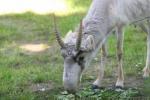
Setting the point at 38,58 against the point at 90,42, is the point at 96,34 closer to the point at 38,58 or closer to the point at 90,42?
the point at 90,42

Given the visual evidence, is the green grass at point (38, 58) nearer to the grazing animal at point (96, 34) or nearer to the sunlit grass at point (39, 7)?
the sunlit grass at point (39, 7)

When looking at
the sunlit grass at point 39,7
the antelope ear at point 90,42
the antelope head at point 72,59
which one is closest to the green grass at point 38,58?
the sunlit grass at point 39,7

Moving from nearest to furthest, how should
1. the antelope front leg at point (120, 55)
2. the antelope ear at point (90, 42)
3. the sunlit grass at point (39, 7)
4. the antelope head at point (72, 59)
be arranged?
the antelope head at point (72, 59)
the antelope ear at point (90, 42)
the antelope front leg at point (120, 55)
the sunlit grass at point (39, 7)

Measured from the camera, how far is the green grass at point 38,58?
30.1 ft

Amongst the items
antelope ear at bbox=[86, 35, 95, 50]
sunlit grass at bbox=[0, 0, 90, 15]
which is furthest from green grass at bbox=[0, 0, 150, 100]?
antelope ear at bbox=[86, 35, 95, 50]

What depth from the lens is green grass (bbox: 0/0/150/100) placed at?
361 inches

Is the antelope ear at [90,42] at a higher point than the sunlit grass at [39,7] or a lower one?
lower

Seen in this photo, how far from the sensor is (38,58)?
11711mm

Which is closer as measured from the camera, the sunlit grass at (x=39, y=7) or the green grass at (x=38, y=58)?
the green grass at (x=38, y=58)

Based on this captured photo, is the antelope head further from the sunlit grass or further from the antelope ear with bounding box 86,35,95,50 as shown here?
the sunlit grass

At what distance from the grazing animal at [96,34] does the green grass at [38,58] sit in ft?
1.51

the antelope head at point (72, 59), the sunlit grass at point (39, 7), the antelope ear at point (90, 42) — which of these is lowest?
the antelope head at point (72, 59)

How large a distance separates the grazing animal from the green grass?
1.51 ft

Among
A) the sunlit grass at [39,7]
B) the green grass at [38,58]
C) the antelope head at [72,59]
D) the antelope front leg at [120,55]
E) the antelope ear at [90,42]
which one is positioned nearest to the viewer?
the antelope head at [72,59]
